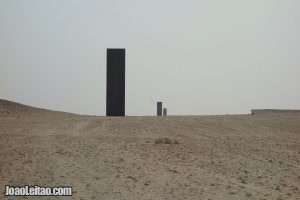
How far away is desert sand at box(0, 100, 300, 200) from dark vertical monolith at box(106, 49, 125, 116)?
24.8ft

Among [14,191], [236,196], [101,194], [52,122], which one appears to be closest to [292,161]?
[236,196]

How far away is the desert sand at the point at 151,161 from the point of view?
10781mm

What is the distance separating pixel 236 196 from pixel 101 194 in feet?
8.68

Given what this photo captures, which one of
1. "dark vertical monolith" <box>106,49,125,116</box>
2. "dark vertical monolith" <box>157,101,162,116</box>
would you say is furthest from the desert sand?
"dark vertical monolith" <box>157,101,162,116</box>

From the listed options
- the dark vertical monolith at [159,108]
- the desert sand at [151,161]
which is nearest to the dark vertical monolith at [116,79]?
the desert sand at [151,161]

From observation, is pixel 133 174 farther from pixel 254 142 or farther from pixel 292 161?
pixel 254 142

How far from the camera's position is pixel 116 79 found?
30328 millimetres

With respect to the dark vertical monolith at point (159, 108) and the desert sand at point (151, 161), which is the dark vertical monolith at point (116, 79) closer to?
the desert sand at point (151, 161)

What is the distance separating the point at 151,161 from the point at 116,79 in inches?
668

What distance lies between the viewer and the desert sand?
10.8 metres

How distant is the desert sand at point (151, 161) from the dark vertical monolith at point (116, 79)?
756 cm

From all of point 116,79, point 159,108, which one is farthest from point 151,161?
point 159,108

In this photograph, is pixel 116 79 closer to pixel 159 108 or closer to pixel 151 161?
pixel 159 108

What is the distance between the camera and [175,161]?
45.4 feet
